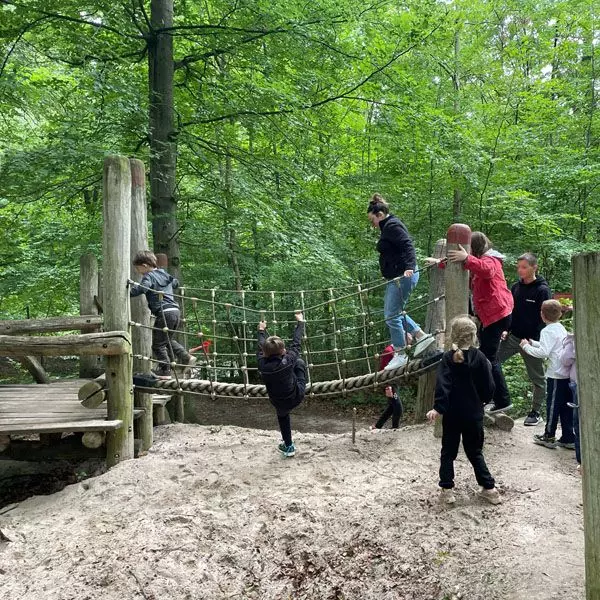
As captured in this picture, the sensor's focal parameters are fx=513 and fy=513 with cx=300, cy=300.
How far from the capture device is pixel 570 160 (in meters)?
7.93

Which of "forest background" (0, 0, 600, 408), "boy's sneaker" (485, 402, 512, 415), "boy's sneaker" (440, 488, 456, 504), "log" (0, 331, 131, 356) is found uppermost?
"forest background" (0, 0, 600, 408)

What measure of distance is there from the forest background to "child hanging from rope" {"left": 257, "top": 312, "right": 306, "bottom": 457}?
93.1 inches

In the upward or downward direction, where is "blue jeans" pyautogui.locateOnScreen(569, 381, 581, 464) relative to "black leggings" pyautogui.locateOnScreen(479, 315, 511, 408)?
downward

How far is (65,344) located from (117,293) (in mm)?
601

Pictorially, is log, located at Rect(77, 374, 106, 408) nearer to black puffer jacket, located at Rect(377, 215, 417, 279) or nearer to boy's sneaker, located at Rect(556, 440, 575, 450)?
black puffer jacket, located at Rect(377, 215, 417, 279)

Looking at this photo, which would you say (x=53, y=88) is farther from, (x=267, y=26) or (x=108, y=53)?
(x=267, y=26)

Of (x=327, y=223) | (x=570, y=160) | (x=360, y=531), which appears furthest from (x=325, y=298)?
(x=360, y=531)

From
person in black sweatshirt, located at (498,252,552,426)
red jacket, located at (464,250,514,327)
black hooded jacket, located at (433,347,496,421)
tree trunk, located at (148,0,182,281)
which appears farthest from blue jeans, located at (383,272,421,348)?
tree trunk, located at (148,0,182,281)

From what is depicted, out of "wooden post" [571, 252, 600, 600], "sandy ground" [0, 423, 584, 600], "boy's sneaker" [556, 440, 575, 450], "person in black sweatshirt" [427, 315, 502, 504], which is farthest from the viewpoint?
"boy's sneaker" [556, 440, 575, 450]

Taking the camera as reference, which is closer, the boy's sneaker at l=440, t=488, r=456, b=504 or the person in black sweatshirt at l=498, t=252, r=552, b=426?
the boy's sneaker at l=440, t=488, r=456, b=504

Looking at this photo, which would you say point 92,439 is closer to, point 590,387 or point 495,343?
point 495,343

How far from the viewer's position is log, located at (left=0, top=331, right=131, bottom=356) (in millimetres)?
4289

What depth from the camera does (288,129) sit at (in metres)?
6.53

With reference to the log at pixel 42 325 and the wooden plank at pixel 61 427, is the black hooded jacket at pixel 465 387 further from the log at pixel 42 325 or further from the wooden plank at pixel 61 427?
the log at pixel 42 325
